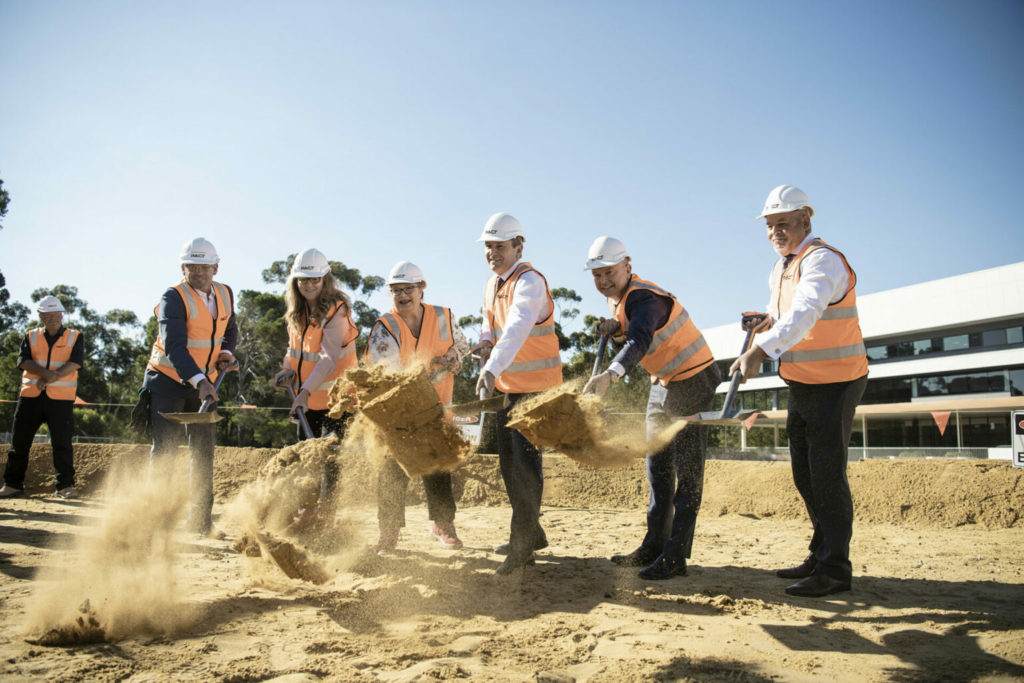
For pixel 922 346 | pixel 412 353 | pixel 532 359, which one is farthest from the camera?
pixel 922 346

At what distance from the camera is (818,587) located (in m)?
3.69

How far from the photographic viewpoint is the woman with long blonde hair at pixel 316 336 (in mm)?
4832

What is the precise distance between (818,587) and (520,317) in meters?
2.32

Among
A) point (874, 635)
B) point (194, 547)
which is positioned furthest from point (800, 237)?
point (194, 547)

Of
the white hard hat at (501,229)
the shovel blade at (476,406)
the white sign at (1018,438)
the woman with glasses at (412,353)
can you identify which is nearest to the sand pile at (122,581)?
the woman with glasses at (412,353)

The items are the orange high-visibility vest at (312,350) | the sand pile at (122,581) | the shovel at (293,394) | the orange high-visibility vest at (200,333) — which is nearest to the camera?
the sand pile at (122,581)

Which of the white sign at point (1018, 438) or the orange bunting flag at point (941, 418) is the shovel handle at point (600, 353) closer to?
the white sign at point (1018, 438)

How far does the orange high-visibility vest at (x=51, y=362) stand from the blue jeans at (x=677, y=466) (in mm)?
6899

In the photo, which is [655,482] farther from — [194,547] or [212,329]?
[212,329]

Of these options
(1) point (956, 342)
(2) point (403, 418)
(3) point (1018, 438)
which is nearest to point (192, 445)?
(2) point (403, 418)

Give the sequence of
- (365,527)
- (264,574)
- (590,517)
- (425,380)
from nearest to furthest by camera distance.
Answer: (425,380)
(264,574)
(365,527)
(590,517)

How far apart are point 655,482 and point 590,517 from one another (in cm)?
288

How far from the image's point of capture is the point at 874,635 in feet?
9.91

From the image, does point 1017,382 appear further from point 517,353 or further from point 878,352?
point 517,353
